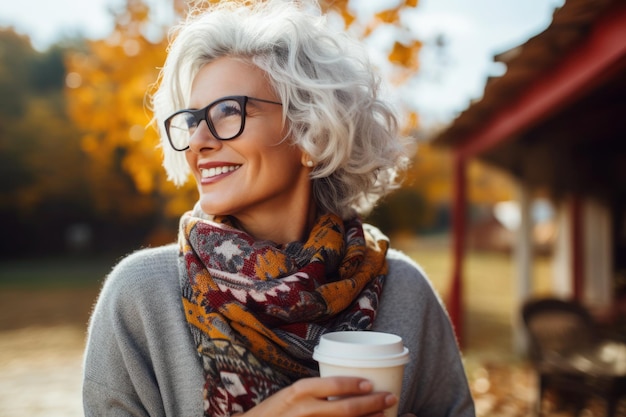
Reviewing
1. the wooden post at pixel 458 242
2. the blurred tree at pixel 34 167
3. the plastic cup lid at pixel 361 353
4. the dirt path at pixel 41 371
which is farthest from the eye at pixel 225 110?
the blurred tree at pixel 34 167

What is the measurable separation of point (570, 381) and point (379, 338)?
4444mm

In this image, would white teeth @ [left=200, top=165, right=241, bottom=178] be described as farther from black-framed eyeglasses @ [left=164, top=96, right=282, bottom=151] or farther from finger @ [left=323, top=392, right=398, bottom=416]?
finger @ [left=323, top=392, right=398, bottom=416]

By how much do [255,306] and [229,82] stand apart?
0.64 meters

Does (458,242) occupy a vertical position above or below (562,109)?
below

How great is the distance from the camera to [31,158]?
69.7 ft

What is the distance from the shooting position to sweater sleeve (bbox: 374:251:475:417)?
1858 mm

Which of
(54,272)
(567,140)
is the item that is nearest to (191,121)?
(567,140)

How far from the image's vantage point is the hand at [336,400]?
4.04 feet

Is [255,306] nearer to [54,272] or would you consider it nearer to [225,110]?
[225,110]

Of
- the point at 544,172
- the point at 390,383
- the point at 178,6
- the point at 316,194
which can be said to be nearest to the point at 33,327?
the point at 178,6

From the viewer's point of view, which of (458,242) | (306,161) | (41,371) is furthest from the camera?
(458,242)

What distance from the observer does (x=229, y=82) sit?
175 cm

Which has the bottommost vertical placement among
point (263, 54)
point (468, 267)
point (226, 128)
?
point (468, 267)

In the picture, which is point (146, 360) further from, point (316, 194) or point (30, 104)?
point (30, 104)
